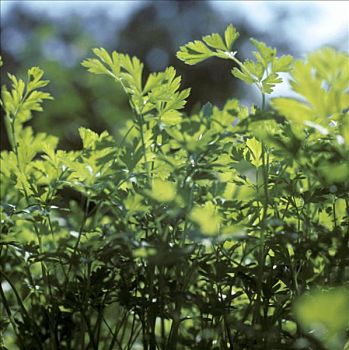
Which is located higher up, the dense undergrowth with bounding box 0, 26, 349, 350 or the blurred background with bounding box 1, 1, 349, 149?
the blurred background with bounding box 1, 1, 349, 149

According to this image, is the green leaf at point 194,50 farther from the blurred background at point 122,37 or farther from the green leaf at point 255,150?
the blurred background at point 122,37

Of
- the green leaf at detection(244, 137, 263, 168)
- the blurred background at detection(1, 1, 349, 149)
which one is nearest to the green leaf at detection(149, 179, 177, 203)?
the green leaf at detection(244, 137, 263, 168)

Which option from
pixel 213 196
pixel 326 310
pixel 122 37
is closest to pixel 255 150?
pixel 213 196

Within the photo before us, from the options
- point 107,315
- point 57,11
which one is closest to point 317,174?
point 107,315

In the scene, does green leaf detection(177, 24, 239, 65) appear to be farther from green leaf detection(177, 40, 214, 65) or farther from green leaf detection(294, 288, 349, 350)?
green leaf detection(294, 288, 349, 350)

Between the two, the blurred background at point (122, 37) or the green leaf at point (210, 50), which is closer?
the green leaf at point (210, 50)

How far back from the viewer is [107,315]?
911mm

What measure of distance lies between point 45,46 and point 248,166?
22.8 feet

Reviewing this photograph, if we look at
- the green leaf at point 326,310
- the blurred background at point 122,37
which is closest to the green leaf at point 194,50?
the green leaf at point 326,310

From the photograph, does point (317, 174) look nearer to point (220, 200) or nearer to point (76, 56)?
point (220, 200)

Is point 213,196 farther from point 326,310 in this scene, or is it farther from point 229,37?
point 326,310

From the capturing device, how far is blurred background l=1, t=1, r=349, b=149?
6609 millimetres

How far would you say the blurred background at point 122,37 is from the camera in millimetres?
6609

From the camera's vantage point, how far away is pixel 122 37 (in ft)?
26.8
